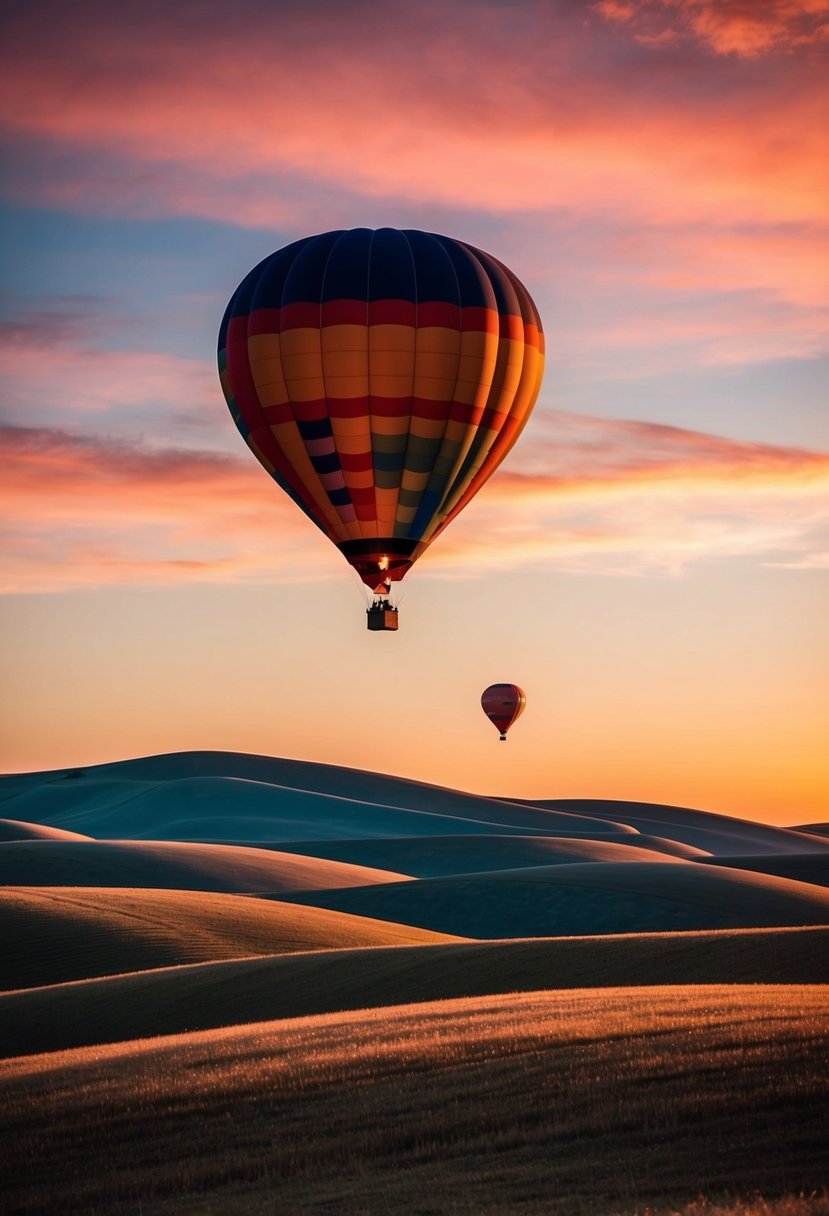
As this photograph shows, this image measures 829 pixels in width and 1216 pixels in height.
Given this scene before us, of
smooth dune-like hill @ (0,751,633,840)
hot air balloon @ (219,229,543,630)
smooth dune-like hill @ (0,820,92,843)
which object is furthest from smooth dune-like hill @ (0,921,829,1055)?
smooth dune-like hill @ (0,751,633,840)

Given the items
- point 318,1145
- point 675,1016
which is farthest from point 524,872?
point 318,1145

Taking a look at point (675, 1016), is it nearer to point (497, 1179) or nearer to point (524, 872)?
point (497, 1179)

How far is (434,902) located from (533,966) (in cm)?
3261

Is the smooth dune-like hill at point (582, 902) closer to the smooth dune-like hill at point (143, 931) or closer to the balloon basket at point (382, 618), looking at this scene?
the smooth dune-like hill at point (143, 931)

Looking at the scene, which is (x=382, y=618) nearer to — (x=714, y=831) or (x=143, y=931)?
(x=143, y=931)

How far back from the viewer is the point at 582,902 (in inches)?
2510

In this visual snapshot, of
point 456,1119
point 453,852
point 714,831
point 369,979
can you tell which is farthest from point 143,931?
point 714,831

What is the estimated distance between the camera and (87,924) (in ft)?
148

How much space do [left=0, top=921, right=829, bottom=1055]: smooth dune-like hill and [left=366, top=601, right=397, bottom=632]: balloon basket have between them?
7135mm

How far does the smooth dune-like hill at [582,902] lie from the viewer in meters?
61.0

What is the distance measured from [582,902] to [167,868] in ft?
66.5

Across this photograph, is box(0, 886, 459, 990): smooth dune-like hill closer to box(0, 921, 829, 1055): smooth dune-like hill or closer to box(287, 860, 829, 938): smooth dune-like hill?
box(0, 921, 829, 1055): smooth dune-like hill

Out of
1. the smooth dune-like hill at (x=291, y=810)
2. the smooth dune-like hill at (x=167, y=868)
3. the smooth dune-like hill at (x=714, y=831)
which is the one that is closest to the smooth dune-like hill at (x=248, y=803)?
the smooth dune-like hill at (x=291, y=810)

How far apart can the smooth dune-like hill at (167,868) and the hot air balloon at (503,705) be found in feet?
33.2
